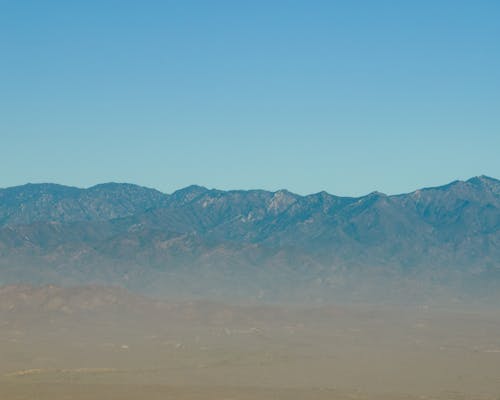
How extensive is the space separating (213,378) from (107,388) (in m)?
30.7

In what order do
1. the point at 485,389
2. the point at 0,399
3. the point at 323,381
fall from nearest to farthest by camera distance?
1. the point at 0,399
2. the point at 485,389
3. the point at 323,381

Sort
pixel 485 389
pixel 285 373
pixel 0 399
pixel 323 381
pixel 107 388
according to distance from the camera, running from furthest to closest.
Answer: pixel 285 373 < pixel 323 381 < pixel 485 389 < pixel 107 388 < pixel 0 399

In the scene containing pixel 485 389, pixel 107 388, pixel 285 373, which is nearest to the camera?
pixel 107 388

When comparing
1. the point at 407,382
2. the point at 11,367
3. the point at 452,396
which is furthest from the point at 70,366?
the point at 452,396

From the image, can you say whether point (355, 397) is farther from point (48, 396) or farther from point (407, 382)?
point (48, 396)

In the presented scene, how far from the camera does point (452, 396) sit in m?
158

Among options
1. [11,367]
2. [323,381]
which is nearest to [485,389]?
[323,381]

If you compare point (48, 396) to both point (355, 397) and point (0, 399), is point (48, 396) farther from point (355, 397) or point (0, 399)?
point (355, 397)

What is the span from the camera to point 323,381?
590 ft

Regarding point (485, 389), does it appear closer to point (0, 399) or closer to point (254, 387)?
point (254, 387)

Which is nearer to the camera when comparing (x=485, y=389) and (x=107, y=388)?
(x=107, y=388)

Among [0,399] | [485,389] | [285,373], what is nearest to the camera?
[0,399]

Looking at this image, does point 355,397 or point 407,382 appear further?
point 407,382

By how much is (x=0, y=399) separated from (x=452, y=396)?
6834 cm
